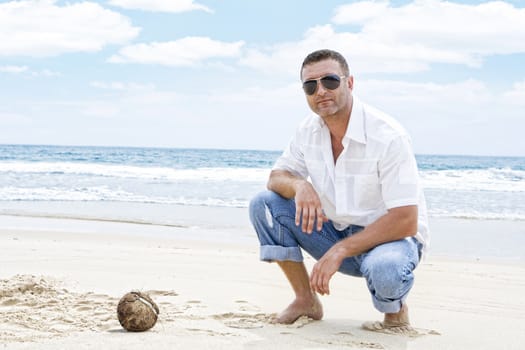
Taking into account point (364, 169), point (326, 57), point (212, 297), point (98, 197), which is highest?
point (326, 57)

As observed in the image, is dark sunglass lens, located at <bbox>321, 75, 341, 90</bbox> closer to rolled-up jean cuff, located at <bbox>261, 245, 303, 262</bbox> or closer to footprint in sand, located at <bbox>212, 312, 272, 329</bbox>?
rolled-up jean cuff, located at <bbox>261, 245, 303, 262</bbox>

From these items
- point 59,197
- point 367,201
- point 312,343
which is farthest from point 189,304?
point 59,197

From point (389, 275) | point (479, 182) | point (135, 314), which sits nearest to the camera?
point (389, 275)

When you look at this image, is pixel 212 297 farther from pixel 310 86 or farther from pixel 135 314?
pixel 310 86

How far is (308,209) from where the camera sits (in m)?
3.13

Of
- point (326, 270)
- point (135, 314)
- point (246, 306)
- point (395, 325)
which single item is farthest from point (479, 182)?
point (135, 314)

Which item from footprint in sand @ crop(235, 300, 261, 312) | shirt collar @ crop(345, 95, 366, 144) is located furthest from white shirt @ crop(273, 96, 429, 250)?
footprint in sand @ crop(235, 300, 261, 312)

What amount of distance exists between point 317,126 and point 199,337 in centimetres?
123

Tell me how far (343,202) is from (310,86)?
2.00 ft

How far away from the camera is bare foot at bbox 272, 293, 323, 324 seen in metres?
3.41

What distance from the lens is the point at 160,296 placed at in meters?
4.07

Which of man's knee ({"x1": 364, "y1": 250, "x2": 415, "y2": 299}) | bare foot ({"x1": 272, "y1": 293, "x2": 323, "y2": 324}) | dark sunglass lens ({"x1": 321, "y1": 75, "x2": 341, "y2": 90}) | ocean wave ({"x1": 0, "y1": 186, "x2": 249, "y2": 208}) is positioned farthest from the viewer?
ocean wave ({"x1": 0, "y1": 186, "x2": 249, "y2": 208})

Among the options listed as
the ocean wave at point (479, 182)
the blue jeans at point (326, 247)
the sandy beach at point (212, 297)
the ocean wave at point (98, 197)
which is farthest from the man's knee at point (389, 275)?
the ocean wave at point (479, 182)

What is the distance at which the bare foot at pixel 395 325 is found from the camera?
328cm
